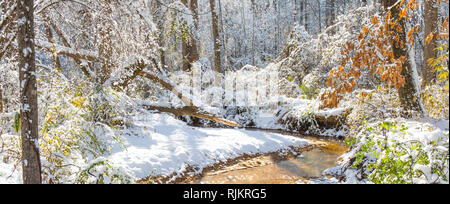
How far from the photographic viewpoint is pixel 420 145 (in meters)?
2.69

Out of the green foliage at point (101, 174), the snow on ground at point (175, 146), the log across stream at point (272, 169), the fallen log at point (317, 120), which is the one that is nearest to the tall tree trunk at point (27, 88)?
the green foliage at point (101, 174)

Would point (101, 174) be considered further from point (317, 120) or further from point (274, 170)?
point (317, 120)

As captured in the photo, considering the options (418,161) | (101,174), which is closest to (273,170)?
(418,161)

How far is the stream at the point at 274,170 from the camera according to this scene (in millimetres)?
6012

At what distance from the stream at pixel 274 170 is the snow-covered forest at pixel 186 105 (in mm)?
68

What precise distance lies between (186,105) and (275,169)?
2.67 meters

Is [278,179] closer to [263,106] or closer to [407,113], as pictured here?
[407,113]

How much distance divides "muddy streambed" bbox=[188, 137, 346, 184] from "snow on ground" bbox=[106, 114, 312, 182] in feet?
1.43

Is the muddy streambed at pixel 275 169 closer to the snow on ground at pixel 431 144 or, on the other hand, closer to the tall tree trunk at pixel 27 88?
the snow on ground at pixel 431 144

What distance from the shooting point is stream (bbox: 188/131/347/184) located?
601 cm

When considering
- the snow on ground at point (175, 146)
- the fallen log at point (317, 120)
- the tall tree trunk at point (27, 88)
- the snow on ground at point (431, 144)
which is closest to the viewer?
the tall tree trunk at point (27, 88)

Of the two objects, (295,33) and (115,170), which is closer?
(115,170)
